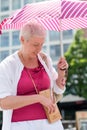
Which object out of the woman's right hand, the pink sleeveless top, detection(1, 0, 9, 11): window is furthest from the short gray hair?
detection(1, 0, 9, 11): window

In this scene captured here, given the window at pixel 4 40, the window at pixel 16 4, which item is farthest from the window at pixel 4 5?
the window at pixel 4 40

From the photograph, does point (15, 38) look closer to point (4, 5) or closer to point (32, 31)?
point (4, 5)

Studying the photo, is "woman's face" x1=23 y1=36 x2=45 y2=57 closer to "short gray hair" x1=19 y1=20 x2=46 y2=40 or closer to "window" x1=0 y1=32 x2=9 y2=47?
"short gray hair" x1=19 y1=20 x2=46 y2=40

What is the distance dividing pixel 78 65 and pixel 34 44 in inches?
534

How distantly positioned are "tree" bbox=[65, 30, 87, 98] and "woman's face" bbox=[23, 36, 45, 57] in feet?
44.1

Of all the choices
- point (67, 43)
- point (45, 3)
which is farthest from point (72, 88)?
point (45, 3)

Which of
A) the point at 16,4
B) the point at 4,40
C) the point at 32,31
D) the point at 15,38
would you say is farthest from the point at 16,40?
the point at 32,31

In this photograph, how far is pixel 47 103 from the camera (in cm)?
155

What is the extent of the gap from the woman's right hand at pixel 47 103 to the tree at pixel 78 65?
44.0ft

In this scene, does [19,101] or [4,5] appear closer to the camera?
[19,101]

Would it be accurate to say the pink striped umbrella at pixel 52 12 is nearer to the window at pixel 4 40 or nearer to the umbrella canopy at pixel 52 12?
the umbrella canopy at pixel 52 12

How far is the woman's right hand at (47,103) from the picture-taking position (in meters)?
1.54

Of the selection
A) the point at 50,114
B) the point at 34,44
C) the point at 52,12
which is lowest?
the point at 50,114

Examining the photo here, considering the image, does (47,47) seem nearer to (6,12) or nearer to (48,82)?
(6,12)
